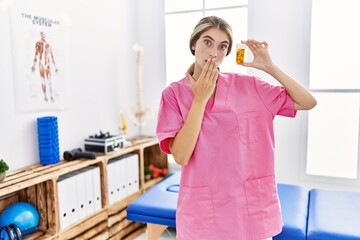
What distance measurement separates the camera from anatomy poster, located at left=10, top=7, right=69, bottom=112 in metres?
2.14

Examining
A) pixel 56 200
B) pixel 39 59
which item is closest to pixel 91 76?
pixel 39 59

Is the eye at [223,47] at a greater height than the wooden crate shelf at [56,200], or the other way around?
the eye at [223,47]

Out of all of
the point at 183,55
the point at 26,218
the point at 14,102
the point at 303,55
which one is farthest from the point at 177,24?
the point at 26,218

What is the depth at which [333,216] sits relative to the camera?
1.89 meters

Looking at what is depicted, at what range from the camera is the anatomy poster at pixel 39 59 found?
2139 millimetres

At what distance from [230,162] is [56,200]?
1369mm

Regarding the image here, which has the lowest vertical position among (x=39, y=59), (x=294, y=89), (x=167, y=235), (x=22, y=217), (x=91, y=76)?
(x=167, y=235)

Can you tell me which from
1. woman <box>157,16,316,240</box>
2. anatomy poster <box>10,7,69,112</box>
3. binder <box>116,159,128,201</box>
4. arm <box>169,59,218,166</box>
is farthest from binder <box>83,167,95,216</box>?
arm <box>169,59,218,166</box>

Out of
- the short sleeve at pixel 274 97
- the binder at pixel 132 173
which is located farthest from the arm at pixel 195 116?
the binder at pixel 132 173

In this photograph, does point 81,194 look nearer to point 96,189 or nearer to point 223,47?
point 96,189

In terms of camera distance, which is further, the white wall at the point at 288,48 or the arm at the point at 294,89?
the white wall at the point at 288,48

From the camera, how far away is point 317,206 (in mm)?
2049

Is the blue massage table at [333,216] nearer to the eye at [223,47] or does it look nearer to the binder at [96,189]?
the eye at [223,47]

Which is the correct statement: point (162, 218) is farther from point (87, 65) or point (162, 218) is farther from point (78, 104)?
point (87, 65)
